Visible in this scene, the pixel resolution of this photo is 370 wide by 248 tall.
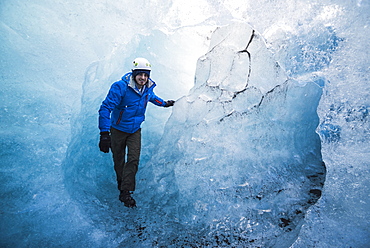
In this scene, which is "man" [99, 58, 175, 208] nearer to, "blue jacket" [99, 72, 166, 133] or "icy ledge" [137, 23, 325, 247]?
"blue jacket" [99, 72, 166, 133]

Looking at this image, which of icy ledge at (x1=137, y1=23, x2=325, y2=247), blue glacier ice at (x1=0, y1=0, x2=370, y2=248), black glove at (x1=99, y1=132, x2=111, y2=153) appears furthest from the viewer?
icy ledge at (x1=137, y1=23, x2=325, y2=247)

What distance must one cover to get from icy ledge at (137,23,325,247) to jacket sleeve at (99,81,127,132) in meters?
1.06

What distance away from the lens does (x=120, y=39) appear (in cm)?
308

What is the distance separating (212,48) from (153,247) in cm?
262

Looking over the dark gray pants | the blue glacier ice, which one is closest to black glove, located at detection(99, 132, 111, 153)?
the dark gray pants

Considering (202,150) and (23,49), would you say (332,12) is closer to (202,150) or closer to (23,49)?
(202,150)

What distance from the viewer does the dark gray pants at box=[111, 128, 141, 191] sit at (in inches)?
105

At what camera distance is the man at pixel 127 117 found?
254 centimetres

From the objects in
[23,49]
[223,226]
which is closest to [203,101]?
[223,226]

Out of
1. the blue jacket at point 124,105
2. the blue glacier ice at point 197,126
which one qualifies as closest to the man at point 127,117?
the blue jacket at point 124,105

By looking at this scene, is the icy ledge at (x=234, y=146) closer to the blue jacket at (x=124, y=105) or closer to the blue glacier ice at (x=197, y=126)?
the blue glacier ice at (x=197, y=126)

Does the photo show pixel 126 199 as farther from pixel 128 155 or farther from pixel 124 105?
pixel 124 105

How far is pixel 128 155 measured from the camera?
2.76 m

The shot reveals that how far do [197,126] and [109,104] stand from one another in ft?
4.16
